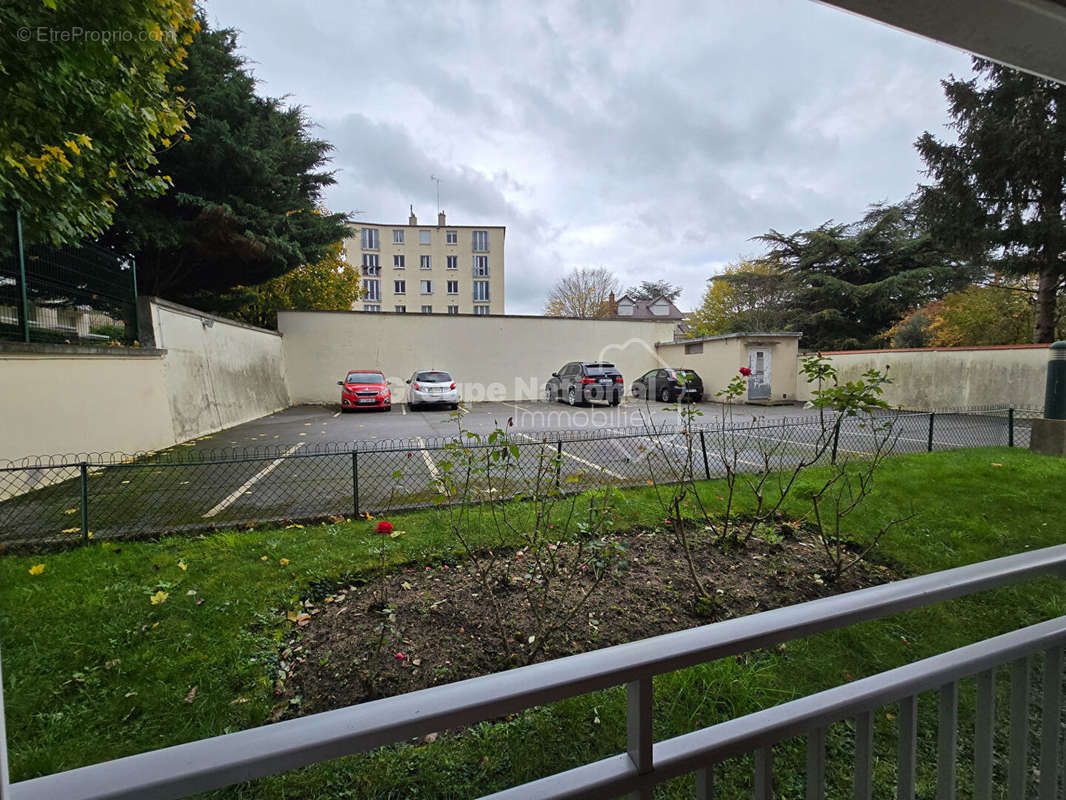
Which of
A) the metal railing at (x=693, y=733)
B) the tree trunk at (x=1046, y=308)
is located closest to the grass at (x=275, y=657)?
the metal railing at (x=693, y=733)

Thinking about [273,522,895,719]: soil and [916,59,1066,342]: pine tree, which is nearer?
[273,522,895,719]: soil

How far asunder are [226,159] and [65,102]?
8.86 metres

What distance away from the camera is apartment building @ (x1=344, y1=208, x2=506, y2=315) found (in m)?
42.3

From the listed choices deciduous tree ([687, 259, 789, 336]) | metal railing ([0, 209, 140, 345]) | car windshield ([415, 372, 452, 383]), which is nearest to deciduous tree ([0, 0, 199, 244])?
metal railing ([0, 209, 140, 345])

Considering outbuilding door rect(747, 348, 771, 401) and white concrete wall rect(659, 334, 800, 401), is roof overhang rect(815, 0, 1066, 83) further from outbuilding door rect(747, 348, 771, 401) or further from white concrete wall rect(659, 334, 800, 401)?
outbuilding door rect(747, 348, 771, 401)

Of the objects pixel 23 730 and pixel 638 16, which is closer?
pixel 23 730

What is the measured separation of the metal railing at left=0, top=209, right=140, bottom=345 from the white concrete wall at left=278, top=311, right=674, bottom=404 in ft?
28.6

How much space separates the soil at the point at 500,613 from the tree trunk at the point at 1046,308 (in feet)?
52.6

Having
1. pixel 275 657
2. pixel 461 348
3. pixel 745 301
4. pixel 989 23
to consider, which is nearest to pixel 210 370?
pixel 461 348

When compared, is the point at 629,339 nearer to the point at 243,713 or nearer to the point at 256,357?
the point at 256,357

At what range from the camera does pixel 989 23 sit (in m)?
1.29

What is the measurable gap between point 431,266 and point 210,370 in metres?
35.1

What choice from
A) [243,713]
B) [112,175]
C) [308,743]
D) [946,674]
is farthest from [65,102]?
[946,674]

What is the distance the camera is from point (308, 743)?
56cm
